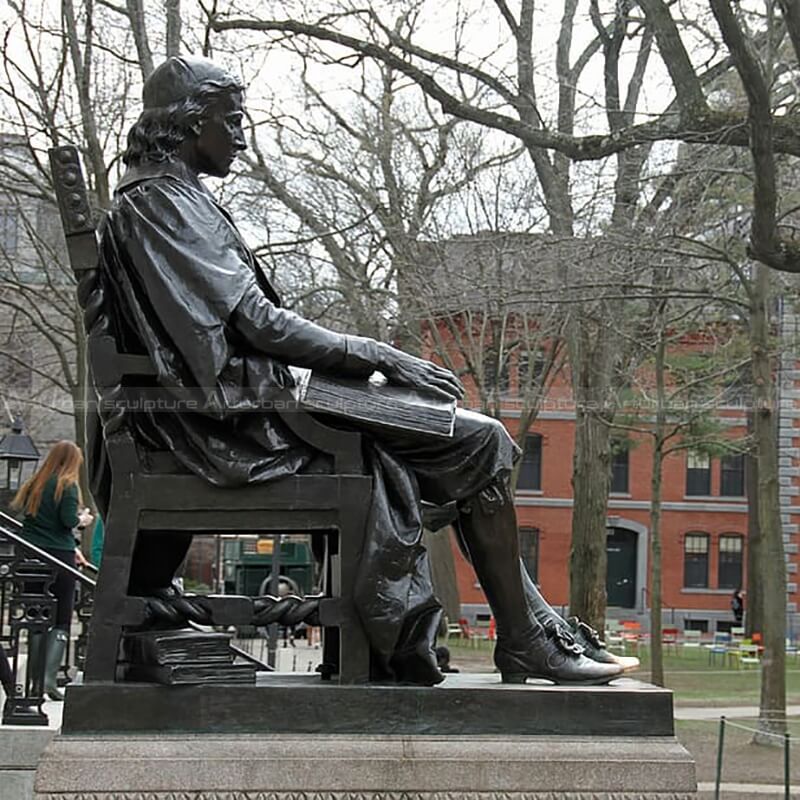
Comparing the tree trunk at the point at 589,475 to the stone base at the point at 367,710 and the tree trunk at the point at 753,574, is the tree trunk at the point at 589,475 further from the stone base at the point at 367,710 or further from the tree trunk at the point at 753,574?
the stone base at the point at 367,710

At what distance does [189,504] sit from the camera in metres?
5.14

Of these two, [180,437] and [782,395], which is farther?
[782,395]

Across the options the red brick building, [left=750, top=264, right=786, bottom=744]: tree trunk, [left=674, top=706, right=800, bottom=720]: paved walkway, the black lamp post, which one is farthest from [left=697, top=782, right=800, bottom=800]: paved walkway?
the red brick building

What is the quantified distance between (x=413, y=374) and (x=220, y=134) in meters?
1.15

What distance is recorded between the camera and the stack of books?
4992mm

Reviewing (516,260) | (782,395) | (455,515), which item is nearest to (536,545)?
(782,395)

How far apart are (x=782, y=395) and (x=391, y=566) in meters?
40.1

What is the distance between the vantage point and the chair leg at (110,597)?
505cm

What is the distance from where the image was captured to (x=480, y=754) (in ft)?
16.2

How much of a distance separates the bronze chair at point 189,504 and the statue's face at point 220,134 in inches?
20.6

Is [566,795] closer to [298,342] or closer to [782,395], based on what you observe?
[298,342]

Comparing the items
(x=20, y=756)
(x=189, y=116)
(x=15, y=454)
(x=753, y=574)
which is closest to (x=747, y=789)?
(x=15, y=454)

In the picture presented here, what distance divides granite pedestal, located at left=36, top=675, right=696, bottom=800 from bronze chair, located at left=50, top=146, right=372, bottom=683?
188 mm

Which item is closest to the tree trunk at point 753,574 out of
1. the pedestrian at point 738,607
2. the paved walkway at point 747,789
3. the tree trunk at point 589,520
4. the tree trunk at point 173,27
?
the pedestrian at point 738,607
